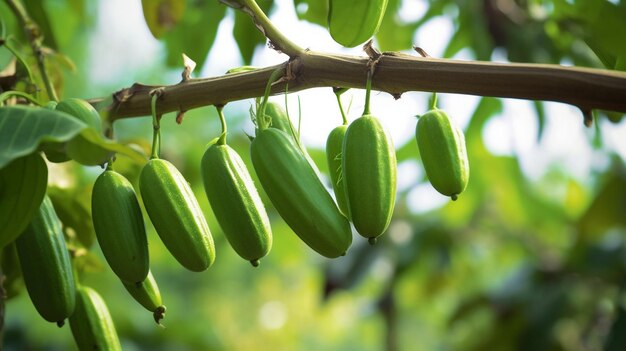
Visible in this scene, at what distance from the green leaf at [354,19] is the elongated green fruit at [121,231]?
11.9 inches

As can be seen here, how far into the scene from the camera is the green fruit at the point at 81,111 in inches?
35.9

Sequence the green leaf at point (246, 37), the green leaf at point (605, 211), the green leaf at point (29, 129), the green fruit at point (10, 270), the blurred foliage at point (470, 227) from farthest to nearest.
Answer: the green leaf at point (605, 211), the green leaf at point (246, 37), the blurred foliage at point (470, 227), the green fruit at point (10, 270), the green leaf at point (29, 129)

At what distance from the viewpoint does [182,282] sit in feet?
24.4

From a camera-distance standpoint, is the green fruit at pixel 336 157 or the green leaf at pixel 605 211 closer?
the green fruit at pixel 336 157

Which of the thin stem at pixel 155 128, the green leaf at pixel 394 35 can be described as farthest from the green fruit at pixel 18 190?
the green leaf at pixel 394 35

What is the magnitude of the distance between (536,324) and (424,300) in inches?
38.6

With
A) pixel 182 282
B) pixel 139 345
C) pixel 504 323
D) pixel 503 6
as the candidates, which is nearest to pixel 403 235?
pixel 504 323

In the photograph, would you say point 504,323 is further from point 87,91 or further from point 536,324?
point 87,91

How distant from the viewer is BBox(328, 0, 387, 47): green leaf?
0.92 metres

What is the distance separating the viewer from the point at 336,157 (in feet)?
3.34

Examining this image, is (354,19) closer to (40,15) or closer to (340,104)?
(340,104)

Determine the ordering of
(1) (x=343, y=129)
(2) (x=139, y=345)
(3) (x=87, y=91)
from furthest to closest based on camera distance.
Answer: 1. (3) (x=87, y=91)
2. (2) (x=139, y=345)
3. (1) (x=343, y=129)

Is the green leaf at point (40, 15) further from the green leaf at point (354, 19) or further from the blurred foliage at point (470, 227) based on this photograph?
the green leaf at point (354, 19)

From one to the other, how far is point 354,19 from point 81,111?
1.04 ft
